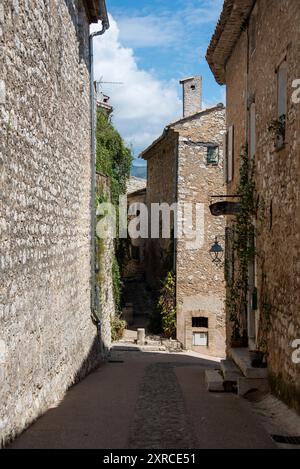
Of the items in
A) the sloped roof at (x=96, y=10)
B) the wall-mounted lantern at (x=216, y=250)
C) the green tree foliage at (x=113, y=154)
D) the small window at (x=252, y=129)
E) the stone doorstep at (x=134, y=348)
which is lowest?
the stone doorstep at (x=134, y=348)

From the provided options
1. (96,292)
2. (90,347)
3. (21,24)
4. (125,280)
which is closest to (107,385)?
(90,347)

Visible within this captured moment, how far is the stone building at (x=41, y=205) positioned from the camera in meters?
5.10

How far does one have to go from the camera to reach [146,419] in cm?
662

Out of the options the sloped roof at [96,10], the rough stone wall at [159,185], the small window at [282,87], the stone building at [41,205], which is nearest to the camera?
the stone building at [41,205]

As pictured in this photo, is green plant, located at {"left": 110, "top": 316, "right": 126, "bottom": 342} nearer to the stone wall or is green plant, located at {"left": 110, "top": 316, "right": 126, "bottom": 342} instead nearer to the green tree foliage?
the stone wall

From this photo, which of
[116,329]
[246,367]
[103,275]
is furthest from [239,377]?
[116,329]

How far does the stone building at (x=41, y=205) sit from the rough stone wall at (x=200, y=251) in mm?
9025

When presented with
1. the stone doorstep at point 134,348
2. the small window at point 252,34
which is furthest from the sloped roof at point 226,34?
the stone doorstep at point 134,348

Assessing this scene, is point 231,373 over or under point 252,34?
under

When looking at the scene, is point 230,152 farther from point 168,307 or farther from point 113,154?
point 168,307

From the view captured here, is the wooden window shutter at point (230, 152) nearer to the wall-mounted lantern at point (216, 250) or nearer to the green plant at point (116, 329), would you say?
the wall-mounted lantern at point (216, 250)

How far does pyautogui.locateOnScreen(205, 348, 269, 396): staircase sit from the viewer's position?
26.3 feet

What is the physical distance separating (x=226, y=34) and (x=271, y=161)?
4.27 m
